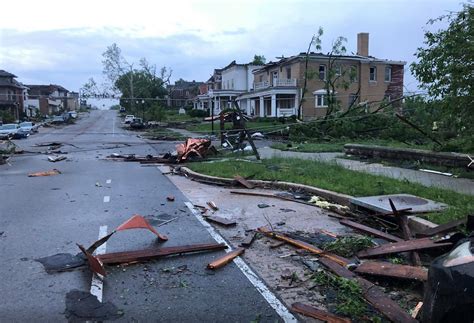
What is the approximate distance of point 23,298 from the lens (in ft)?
15.3

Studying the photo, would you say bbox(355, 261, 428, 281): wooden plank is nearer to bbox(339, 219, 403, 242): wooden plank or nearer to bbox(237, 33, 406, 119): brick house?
bbox(339, 219, 403, 242): wooden plank

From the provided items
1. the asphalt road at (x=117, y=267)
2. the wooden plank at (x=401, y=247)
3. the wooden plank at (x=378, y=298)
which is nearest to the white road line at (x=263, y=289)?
the asphalt road at (x=117, y=267)

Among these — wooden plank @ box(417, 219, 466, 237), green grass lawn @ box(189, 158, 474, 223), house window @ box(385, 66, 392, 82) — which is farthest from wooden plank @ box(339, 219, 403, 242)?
house window @ box(385, 66, 392, 82)

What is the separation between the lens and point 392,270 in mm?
4953

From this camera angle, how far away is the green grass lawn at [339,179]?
7.73 m

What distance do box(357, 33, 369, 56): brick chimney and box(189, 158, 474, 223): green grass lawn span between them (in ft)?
150

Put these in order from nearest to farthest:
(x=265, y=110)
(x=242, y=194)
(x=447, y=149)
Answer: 1. (x=242, y=194)
2. (x=447, y=149)
3. (x=265, y=110)

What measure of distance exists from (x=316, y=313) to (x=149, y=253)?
251 cm

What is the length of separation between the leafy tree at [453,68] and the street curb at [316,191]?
10.6 feet

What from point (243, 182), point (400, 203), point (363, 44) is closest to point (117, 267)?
point (400, 203)

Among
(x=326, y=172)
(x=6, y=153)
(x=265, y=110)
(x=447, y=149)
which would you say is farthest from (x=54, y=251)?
(x=265, y=110)

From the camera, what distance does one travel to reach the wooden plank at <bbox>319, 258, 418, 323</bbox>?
4.05 meters

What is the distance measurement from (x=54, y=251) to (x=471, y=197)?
22.8ft

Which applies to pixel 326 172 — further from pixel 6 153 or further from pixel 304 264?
pixel 6 153
